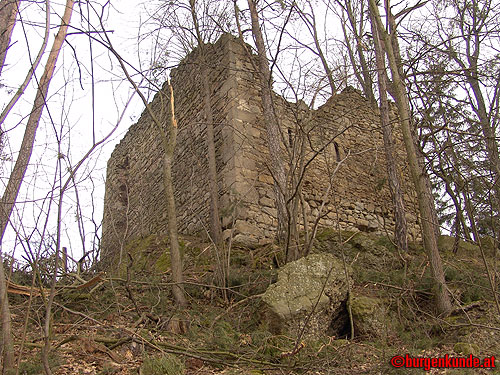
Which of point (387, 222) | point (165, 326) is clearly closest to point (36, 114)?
point (165, 326)

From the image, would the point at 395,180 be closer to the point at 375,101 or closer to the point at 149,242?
the point at 375,101

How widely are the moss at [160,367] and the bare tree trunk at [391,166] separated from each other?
4.28 m

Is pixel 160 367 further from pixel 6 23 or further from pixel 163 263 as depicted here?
pixel 6 23

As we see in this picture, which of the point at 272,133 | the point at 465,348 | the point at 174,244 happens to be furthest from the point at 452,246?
the point at 174,244

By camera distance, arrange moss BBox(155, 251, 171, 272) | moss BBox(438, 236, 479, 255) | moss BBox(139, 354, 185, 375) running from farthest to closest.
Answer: moss BBox(438, 236, 479, 255) < moss BBox(155, 251, 171, 272) < moss BBox(139, 354, 185, 375)

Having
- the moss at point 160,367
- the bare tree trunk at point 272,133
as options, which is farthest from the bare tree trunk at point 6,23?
the moss at point 160,367

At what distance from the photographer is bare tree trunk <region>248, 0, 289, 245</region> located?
630 cm

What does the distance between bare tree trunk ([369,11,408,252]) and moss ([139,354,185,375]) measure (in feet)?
14.0

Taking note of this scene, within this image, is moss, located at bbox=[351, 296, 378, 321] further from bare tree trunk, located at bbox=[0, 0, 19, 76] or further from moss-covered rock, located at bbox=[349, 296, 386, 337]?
bare tree trunk, located at bbox=[0, 0, 19, 76]

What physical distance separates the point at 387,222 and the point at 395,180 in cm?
130

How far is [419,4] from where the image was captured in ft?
19.1

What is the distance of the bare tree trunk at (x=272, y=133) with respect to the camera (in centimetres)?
630

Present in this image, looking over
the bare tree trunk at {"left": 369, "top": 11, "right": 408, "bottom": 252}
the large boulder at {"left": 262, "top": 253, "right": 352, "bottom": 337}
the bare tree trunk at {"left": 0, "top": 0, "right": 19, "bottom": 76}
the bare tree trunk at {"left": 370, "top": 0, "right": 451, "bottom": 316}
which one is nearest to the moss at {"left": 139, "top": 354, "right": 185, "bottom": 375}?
the large boulder at {"left": 262, "top": 253, "right": 352, "bottom": 337}

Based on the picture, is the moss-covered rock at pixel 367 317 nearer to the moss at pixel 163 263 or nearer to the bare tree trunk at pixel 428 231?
the bare tree trunk at pixel 428 231
